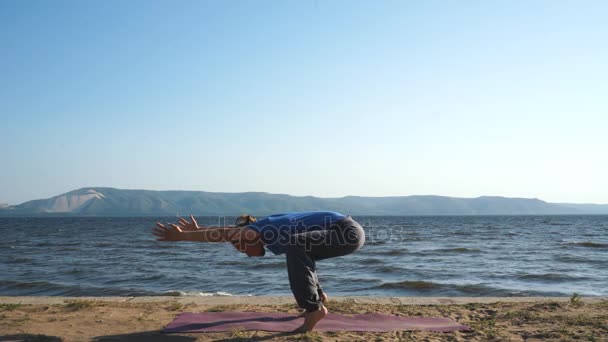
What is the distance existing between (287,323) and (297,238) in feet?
4.07

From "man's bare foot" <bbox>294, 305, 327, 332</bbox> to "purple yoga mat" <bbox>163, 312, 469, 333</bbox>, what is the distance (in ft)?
0.58

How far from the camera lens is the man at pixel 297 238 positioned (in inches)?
173

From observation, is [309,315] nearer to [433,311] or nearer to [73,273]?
[433,311]

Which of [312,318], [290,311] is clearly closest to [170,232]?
[312,318]

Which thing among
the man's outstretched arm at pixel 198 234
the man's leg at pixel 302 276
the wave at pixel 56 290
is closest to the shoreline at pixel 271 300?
the man's leg at pixel 302 276

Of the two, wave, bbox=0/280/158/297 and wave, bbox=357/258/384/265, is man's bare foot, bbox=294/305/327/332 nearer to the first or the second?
wave, bbox=0/280/158/297

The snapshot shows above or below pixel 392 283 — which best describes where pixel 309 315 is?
above

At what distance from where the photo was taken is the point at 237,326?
5.03 meters

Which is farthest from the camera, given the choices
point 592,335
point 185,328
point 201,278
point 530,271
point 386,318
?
point 530,271

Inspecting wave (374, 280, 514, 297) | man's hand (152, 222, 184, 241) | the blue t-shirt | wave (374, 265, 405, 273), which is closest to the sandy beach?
the blue t-shirt

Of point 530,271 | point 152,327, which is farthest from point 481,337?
point 530,271

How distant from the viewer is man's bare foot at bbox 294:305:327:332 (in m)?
4.63

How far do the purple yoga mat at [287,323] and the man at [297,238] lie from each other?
1.52 feet

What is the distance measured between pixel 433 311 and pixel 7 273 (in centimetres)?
1283
